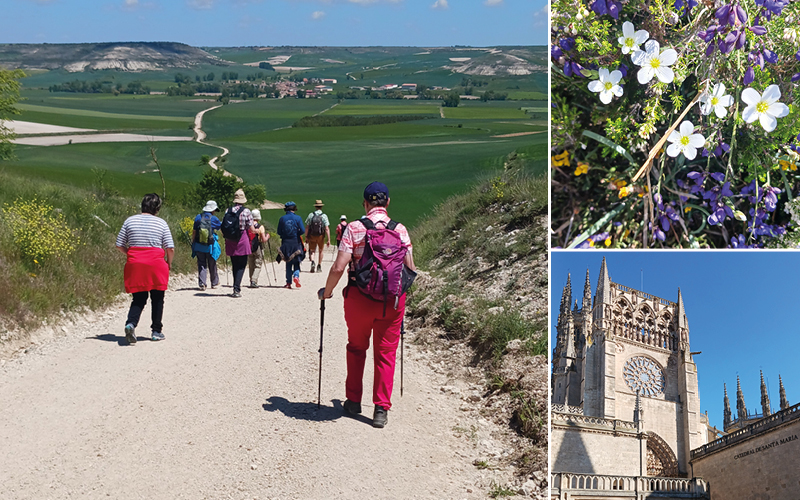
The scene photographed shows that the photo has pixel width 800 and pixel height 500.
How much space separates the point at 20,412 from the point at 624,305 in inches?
239

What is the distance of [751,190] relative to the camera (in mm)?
3207

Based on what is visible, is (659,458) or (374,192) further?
(374,192)

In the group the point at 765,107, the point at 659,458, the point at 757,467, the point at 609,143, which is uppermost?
the point at 765,107

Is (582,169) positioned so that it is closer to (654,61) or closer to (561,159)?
(561,159)

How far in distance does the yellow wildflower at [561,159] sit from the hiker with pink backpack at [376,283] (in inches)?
125

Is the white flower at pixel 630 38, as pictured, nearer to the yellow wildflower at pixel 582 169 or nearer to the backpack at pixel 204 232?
the yellow wildflower at pixel 582 169

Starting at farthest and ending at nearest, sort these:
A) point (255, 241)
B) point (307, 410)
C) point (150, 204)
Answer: point (255, 241), point (150, 204), point (307, 410)

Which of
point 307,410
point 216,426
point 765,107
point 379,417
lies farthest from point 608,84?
point 307,410

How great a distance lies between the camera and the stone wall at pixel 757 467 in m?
4.75

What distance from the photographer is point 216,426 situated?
20.9 feet

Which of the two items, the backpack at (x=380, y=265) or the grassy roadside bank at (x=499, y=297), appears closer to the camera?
the backpack at (x=380, y=265)

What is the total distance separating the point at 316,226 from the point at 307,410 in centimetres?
1050

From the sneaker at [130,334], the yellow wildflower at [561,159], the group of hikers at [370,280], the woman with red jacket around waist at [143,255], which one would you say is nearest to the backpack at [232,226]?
the woman with red jacket around waist at [143,255]

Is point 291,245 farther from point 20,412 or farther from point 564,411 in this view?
point 564,411
